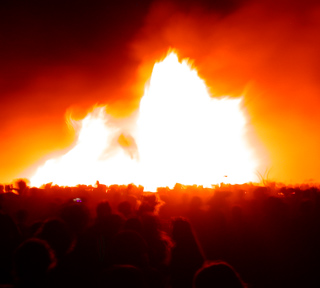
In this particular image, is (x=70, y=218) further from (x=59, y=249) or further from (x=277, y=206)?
(x=277, y=206)

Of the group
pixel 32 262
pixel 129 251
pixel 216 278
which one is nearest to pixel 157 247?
pixel 129 251

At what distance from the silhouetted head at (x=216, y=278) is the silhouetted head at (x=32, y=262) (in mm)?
1508

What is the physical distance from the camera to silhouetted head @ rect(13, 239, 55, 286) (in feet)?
8.64

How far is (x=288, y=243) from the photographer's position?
982 centimetres

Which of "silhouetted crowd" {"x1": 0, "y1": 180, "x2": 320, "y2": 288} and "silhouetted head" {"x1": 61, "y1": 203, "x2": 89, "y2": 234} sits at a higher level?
"silhouetted head" {"x1": 61, "y1": 203, "x2": 89, "y2": 234}

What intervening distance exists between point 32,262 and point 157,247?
2.83 metres

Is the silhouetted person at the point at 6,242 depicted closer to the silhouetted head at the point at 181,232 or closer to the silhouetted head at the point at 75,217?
the silhouetted head at the point at 75,217

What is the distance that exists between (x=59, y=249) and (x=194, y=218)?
27.7ft

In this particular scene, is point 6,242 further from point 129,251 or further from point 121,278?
point 121,278

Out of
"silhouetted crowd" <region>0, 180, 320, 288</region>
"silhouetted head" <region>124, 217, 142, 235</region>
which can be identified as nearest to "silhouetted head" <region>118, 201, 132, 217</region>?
"silhouetted crowd" <region>0, 180, 320, 288</region>

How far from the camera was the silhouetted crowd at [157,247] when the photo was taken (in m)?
2.70

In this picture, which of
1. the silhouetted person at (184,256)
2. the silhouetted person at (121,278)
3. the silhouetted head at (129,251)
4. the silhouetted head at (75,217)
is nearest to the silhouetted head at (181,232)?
the silhouetted person at (184,256)

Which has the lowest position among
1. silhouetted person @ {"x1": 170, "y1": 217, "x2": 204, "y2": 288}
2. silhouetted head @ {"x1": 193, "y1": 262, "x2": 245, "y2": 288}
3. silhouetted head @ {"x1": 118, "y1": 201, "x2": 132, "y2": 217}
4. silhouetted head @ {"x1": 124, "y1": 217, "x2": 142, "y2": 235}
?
silhouetted person @ {"x1": 170, "y1": 217, "x2": 204, "y2": 288}

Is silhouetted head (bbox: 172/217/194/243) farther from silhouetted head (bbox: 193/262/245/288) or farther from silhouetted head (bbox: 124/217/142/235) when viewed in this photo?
silhouetted head (bbox: 193/262/245/288)
